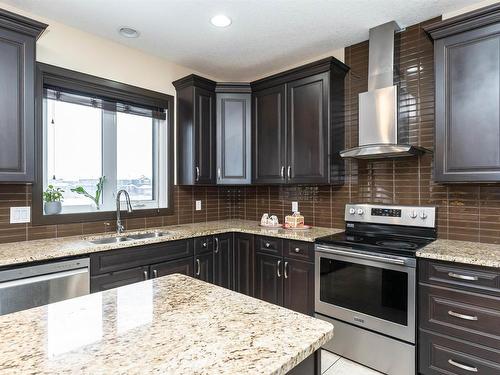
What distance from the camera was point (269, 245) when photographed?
2.91 meters

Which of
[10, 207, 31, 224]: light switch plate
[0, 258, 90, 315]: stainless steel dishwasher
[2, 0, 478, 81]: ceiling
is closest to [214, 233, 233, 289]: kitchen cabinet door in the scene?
[0, 258, 90, 315]: stainless steel dishwasher

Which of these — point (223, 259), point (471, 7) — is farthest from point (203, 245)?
point (471, 7)

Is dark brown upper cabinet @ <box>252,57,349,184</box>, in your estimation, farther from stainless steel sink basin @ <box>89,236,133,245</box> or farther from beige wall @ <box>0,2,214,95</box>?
stainless steel sink basin @ <box>89,236,133,245</box>

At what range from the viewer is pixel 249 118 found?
3453 mm

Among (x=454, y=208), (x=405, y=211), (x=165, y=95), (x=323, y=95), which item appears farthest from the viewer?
(x=165, y=95)

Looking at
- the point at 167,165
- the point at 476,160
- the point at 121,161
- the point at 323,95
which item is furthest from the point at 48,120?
the point at 476,160

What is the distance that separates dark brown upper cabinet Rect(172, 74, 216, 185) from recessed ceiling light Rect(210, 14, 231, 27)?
74 cm

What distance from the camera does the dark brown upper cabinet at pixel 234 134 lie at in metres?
3.46

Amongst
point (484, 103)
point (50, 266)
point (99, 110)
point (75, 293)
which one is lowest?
point (75, 293)

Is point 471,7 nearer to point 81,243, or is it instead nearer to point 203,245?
point 203,245

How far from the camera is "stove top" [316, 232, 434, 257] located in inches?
84.4

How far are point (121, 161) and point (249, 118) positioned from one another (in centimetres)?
143

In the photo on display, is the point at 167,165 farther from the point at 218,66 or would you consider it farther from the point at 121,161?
the point at 218,66

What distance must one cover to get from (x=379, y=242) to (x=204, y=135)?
80.1 inches
